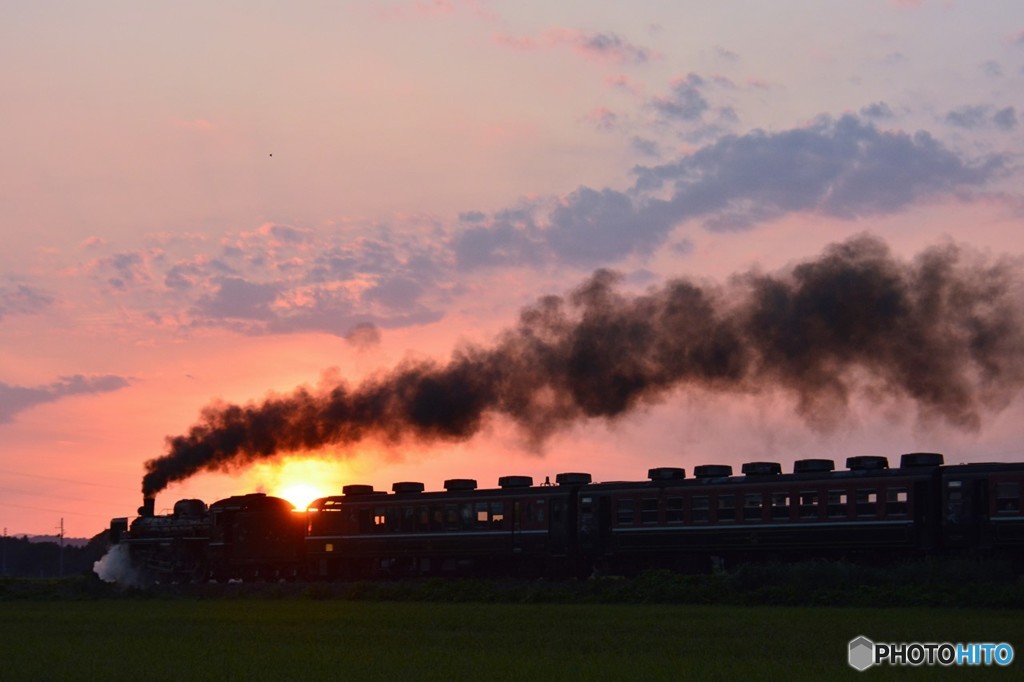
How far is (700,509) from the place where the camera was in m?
53.1

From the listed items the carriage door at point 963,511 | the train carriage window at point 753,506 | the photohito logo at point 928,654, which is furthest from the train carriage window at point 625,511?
the photohito logo at point 928,654

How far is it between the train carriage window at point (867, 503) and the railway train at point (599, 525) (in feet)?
0.14

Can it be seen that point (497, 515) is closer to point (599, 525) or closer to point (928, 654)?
point (599, 525)

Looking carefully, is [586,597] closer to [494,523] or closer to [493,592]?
[493,592]

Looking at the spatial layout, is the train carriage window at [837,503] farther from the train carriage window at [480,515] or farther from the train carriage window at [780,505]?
the train carriage window at [480,515]

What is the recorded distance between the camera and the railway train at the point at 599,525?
4731 cm

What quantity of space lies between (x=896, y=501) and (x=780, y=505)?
455 cm

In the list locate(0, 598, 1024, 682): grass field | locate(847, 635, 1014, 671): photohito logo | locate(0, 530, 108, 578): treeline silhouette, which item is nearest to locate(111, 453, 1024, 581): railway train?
locate(0, 598, 1024, 682): grass field

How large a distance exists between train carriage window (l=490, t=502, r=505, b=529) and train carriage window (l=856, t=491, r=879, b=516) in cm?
1622

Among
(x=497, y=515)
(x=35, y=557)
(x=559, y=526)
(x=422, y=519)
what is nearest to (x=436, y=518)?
(x=422, y=519)

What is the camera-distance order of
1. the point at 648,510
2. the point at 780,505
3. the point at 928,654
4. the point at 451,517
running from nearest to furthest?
the point at 928,654
the point at 780,505
the point at 648,510
the point at 451,517

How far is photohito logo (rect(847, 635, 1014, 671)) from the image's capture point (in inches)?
981

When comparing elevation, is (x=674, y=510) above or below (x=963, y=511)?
above

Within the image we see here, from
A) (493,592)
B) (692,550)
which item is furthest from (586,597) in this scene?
(692,550)
